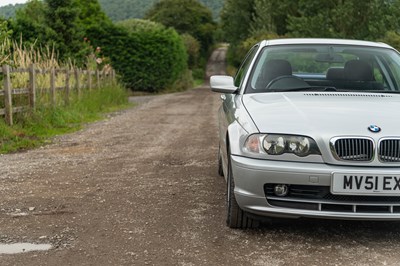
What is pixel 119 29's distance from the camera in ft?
101

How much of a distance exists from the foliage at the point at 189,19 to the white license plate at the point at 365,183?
247 feet

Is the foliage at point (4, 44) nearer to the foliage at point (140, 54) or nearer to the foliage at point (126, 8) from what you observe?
the foliage at point (140, 54)

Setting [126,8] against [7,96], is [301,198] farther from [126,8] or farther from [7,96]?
[126,8]

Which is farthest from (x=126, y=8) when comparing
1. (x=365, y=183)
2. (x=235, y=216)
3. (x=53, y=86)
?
(x=365, y=183)


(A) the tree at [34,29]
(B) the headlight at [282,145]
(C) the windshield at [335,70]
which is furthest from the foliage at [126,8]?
(B) the headlight at [282,145]

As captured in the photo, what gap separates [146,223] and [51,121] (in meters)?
7.96

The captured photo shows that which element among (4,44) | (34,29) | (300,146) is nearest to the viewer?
(300,146)

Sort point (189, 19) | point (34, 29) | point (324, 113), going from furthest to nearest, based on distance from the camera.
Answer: point (189, 19) < point (34, 29) < point (324, 113)

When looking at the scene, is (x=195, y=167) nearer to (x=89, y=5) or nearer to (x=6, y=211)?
(x=6, y=211)

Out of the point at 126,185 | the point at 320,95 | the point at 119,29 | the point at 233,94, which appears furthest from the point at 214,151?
the point at 119,29

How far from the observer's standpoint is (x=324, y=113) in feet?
13.0

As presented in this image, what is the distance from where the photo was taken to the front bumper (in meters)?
3.63

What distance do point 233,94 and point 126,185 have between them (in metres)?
1.68

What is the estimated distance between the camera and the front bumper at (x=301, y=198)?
3627 mm
